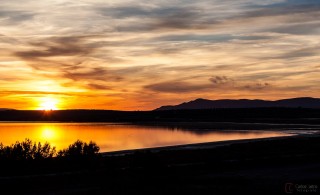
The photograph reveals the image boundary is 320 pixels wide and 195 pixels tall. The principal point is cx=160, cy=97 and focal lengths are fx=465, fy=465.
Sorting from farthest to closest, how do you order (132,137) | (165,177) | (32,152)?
(132,137), (32,152), (165,177)

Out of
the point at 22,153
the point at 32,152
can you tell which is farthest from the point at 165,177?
the point at 32,152

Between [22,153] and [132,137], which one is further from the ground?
[22,153]

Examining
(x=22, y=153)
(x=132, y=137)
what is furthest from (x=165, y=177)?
(x=132, y=137)

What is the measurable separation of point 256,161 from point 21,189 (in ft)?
42.7

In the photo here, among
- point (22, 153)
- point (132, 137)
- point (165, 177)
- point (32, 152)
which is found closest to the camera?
point (165, 177)

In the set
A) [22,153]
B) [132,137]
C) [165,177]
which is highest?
[22,153]

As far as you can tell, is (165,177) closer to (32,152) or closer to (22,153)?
(22,153)

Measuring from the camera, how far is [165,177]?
775 inches

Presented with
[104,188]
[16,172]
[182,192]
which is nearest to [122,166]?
[16,172]

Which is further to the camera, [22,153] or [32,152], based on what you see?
[32,152]

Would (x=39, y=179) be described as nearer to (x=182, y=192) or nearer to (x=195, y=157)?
(x=182, y=192)

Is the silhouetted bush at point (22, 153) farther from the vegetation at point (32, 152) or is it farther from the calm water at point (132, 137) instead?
the calm water at point (132, 137)

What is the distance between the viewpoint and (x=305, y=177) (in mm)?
18984

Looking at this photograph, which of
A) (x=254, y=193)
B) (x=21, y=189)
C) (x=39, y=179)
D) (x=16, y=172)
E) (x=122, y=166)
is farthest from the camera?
(x=122, y=166)
